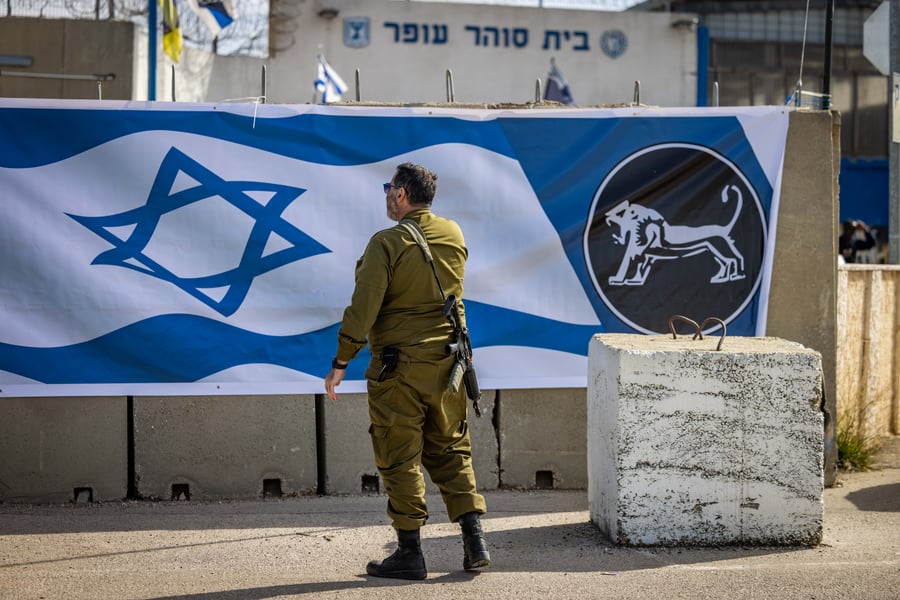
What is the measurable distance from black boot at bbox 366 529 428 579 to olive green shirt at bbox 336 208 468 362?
845 mm

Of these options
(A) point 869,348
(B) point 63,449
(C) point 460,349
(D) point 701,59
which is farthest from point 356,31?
(C) point 460,349

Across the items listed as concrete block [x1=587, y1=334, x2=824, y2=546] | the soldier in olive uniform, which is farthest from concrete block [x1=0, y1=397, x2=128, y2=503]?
concrete block [x1=587, y1=334, x2=824, y2=546]

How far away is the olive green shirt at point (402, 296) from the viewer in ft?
16.4

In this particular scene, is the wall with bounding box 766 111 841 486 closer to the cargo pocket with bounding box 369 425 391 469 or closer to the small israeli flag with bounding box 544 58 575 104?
the cargo pocket with bounding box 369 425 391 469

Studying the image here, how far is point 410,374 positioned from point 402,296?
1.22ft

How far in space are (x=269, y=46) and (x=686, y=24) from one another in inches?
343

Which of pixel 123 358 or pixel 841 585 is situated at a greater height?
pixel 123 358

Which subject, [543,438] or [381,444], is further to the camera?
[543,438]

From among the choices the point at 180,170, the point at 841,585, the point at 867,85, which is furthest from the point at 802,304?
the point at 867,85

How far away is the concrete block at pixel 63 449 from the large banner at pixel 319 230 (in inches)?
5.4

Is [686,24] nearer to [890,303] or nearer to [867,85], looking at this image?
[867,85]

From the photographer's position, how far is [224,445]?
6773 millimetres

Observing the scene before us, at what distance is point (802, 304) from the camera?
7168 millimetres

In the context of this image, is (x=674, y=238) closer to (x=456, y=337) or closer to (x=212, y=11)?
(x=456, y=337)
